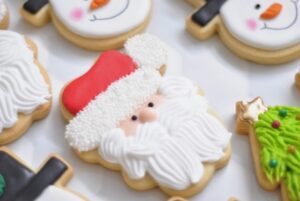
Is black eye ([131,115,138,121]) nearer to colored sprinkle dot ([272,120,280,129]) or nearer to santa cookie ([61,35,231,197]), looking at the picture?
santa cookie ([61,35,231,197])

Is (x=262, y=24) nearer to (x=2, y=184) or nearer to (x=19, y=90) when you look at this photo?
(x=19, y=90)

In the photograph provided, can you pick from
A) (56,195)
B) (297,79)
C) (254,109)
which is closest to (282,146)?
(254,109)

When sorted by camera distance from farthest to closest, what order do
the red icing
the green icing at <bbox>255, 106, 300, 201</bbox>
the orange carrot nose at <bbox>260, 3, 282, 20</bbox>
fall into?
1. the orange carrot nose at <bbox>260, 3, 282, 20</bbox>
2. the red icing
3. the green icing at <bbox>255, 106, 300, 201</bbox>

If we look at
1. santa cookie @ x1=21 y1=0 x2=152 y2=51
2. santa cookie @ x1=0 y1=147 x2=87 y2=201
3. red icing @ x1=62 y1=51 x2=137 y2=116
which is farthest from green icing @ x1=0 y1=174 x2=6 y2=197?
santa cookie @ x1=21 y1=0 x2=152 y2=51

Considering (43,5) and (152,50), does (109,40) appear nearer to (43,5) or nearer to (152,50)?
(152,50)

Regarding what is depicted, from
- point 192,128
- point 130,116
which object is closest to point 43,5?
point 130,116

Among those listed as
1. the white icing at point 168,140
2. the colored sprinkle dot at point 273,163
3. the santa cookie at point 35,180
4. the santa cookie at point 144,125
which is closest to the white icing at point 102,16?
the santa cookie at point 144,125

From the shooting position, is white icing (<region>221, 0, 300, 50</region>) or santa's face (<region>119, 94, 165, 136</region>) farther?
white icing (<region>221, 0, 300, 50</region>)
